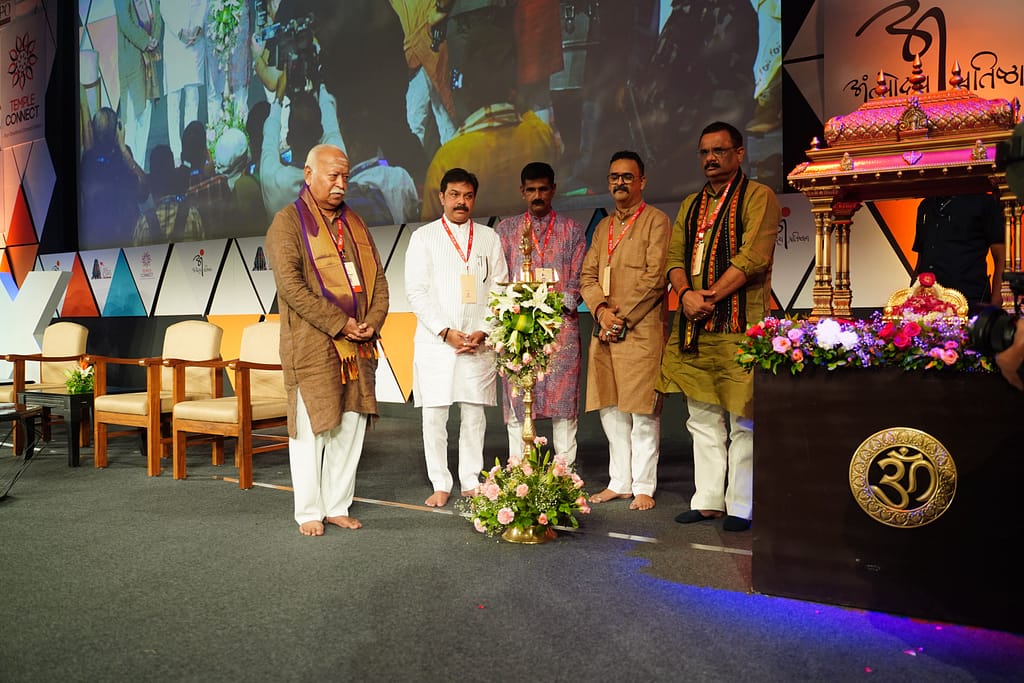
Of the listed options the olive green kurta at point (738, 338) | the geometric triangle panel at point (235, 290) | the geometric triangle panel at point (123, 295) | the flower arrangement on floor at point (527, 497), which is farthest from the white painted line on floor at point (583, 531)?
the geometric triangle panel at point (123, 295)

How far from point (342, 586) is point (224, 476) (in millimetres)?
2468

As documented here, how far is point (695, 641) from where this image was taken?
7.41ft

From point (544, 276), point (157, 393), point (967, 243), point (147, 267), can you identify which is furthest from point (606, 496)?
point (147, 267)

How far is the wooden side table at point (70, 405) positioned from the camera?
17.4ft

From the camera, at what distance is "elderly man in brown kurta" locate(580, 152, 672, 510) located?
397 cm

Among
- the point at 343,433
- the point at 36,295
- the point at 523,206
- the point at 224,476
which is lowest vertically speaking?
the point at 224,476

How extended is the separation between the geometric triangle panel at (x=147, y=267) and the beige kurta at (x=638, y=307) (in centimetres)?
660

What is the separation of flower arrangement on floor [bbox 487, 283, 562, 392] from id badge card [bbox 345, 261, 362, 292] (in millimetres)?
672

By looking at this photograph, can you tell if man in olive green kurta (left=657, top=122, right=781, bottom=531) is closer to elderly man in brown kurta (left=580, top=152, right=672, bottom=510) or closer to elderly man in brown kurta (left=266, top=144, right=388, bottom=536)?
elderly man in brown kurta (left=580, top=152, right=672, bottom=510)

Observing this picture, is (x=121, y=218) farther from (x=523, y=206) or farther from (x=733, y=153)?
(x=733, y=153)

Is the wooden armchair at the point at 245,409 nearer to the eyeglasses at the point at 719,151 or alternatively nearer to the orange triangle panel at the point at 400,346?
the orange triangle panel at the point at 400,346

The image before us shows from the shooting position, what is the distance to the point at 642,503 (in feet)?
12.9

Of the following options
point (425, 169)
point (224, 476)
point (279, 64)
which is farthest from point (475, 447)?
point (279, 64)

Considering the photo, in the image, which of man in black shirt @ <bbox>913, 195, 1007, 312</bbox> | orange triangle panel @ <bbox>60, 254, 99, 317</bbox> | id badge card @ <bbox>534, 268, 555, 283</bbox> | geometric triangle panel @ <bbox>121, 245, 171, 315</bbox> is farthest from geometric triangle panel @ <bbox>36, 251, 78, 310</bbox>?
man in black shirt @ <bbox>913, 195, 1007, 312</bbox>
